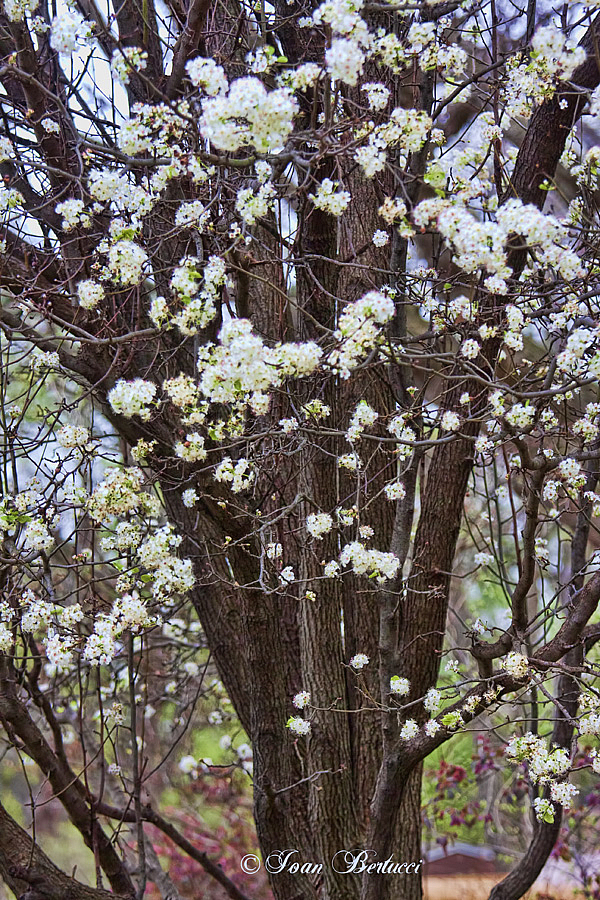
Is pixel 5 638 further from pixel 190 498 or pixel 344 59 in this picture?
pixel 344 59

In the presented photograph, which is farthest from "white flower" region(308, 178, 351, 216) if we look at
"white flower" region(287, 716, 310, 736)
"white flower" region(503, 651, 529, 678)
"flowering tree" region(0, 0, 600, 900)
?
"white flower" region(287, 716, 310, 736)

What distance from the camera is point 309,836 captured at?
3.13 m

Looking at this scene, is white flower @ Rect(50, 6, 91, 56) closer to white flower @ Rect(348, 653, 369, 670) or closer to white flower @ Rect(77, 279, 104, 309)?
white flower @ Rect(77, 279, 104, 309)

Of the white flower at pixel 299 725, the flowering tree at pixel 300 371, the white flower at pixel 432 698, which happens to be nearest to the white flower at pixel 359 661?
the flowering tree at pixel 300 371

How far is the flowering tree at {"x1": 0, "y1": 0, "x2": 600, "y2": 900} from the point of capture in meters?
2.07

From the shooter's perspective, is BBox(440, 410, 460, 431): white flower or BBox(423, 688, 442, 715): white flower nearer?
BBox(440, 410, 460, 431): white flower

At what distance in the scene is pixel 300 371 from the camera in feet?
6.31

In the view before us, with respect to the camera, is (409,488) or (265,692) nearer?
(409,488)

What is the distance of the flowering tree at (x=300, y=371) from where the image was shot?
6.79 ft

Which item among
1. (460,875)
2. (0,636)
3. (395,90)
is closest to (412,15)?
(395,90)

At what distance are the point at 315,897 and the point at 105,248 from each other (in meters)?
2.56

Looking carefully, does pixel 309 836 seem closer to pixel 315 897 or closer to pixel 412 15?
pixel 315 897

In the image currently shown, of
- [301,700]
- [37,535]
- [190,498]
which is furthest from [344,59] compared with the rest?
[301,700]

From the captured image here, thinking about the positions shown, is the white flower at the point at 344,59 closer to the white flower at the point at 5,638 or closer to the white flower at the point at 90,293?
the white flower at the point at 90,293
